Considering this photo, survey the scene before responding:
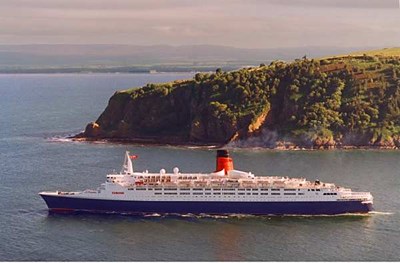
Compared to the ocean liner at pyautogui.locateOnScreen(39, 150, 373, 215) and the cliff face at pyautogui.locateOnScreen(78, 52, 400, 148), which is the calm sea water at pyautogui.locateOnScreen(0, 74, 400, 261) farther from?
the cliff face at pyautogui.locateOnScreen(78, 52, 400, 148)

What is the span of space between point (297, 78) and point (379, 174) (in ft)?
100

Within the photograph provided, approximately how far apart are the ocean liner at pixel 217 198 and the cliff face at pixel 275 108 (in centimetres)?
2931

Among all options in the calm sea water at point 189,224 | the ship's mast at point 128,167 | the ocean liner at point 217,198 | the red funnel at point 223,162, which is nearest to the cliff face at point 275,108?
the calm sea water at point 189,224

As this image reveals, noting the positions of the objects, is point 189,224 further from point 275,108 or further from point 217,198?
point 275,108

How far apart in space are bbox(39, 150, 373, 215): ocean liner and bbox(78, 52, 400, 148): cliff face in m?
29.3

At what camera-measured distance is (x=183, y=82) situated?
9706 cm

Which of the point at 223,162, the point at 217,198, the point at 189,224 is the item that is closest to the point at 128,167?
the point at 223,162

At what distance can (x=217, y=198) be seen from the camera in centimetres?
5081

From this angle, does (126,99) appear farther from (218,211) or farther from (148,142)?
(218,211)

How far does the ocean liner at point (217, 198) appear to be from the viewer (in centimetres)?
5072

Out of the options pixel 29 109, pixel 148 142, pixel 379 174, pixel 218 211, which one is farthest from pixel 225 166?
pixel 29 109

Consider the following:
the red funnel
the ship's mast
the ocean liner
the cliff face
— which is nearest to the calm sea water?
the ocean liner

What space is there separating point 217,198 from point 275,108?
3889 centimetres

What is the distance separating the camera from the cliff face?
3238 inches
